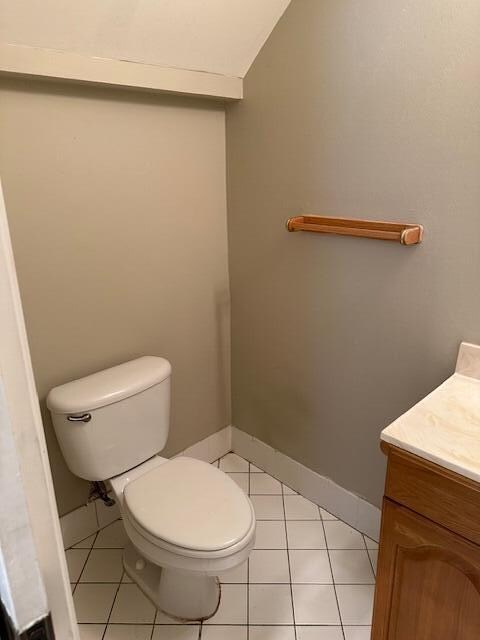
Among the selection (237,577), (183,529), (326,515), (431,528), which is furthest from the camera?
(326,515)

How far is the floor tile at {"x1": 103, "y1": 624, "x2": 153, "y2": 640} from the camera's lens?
146 cm

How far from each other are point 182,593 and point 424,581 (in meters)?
0.79

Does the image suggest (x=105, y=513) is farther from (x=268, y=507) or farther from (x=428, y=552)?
(x=428, y=552)

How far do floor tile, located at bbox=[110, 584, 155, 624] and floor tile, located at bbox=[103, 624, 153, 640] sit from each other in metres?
0.01

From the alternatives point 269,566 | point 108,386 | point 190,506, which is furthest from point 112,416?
point 269,566

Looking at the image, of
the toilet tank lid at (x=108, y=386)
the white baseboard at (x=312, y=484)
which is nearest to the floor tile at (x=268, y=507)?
the white baseboard at (x=312, y=484)

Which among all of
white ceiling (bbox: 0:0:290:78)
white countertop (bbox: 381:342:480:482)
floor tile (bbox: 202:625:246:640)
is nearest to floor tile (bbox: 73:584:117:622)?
floor tile (bbox: 202:625:246:640)

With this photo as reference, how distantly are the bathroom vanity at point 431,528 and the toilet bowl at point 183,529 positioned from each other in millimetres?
422

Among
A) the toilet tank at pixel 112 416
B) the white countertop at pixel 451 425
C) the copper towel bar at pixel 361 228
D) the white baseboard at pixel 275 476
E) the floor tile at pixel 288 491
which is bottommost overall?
the floor tile at pixel 288 491

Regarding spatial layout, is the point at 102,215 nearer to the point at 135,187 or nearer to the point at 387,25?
the point at 135,187

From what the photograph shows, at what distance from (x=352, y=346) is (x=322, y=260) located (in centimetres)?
33

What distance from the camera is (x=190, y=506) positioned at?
4.66 ft

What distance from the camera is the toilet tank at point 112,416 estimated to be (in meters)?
1.48

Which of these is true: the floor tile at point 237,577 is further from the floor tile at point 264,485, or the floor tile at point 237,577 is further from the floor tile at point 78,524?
the floor tile at point 78,524
